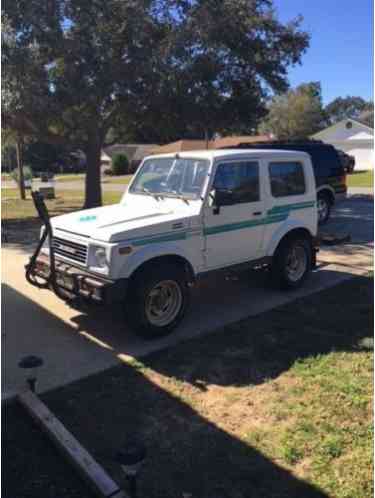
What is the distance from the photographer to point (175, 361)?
453 cm

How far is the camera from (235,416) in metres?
3.64

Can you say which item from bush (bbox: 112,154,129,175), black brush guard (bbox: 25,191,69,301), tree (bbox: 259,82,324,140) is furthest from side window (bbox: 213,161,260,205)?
tree (bbox: 259,82,324,140)

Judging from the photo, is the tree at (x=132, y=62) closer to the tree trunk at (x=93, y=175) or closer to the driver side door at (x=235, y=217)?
the tree trunk at (x=93, y=175)

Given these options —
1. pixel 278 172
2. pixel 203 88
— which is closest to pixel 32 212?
pixel 203 88

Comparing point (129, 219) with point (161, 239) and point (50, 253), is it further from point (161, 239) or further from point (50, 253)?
point (50, 253)

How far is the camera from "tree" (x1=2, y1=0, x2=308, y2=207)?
12.0 meters

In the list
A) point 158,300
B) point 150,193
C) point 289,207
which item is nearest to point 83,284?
point 158,300

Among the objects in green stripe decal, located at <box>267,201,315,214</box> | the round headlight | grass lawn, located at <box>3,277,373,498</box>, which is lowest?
grass lawn, located at <box>3,277,373,498</box>

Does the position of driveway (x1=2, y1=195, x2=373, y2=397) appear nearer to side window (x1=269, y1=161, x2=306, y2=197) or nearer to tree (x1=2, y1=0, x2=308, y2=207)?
side window (x1=269, y1=161, x2=306, y2=197)

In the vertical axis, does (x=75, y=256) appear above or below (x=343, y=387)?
above

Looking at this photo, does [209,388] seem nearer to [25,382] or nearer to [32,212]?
[25,382]

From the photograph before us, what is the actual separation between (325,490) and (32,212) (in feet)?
51.0

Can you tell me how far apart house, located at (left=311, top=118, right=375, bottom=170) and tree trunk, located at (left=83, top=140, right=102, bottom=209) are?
32203 mm

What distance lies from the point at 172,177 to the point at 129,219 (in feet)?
3.46
